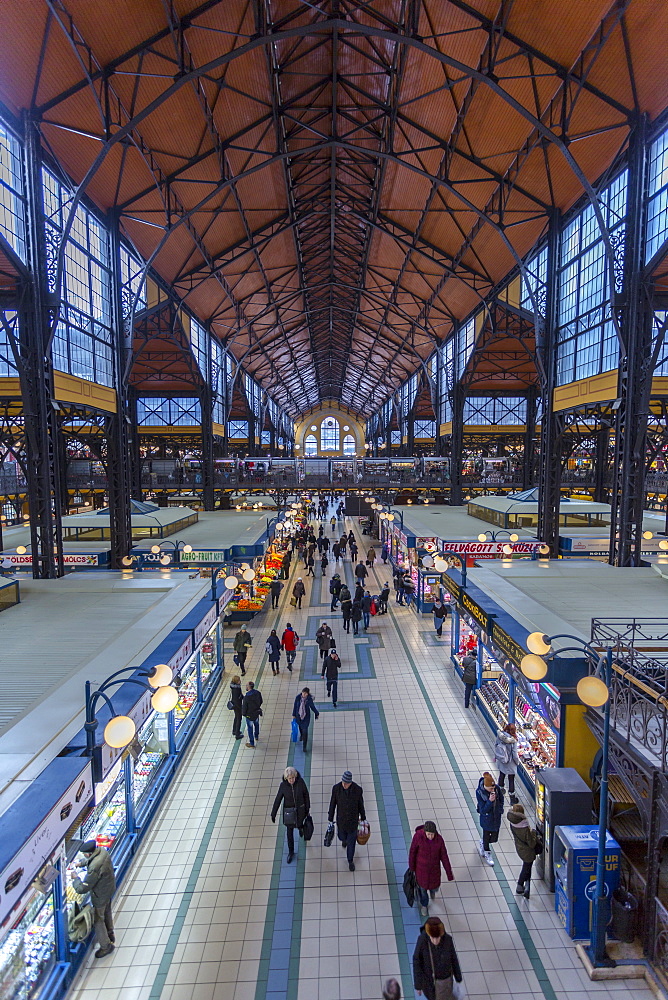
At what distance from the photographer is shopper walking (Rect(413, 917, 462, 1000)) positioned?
4770 mm

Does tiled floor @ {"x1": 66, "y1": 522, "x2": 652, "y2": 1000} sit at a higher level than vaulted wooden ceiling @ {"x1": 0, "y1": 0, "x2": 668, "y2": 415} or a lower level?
lower

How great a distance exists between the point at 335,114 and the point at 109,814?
74.9 ft

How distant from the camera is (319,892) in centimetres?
671

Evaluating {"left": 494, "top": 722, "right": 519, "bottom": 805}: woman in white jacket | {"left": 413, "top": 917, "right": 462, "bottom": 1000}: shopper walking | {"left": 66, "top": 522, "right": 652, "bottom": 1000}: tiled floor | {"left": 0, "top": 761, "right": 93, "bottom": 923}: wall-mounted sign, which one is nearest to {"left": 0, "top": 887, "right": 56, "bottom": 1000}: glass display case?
{"left": 0, "top": 761, "right": 93, "bottom": 923}: wall-mounted sign

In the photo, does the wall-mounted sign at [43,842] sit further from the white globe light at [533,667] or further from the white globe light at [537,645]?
the white globe light at [537,645]

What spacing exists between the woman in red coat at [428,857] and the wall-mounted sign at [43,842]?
3.61m

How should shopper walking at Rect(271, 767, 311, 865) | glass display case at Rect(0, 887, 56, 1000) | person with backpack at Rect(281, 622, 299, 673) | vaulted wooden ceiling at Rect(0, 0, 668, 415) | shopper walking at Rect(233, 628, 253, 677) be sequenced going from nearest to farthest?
glass display case at Rect(0, 887, 56, 1000) → shopper walking at Rect(271, 767, 311, 865) → vaulted wooden ceiling at Rect(0, 0, 668, 415) → shopper walking at Rect(233, 628, 253, 677) → person with backpack at Rect(281, 622, 299, 673)

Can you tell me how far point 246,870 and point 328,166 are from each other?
27.0 meters

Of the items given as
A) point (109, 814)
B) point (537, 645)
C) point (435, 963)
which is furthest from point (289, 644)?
point (435, 963)

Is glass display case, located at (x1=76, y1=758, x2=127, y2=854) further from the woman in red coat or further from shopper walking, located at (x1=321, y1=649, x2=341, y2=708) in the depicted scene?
shopper walking, located at (x1=321, y1=649, x2=341, y2=708)

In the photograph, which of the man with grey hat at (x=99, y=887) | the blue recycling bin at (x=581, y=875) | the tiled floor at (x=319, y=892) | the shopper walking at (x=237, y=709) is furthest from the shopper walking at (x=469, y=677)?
the man with grey hat at (x=99, y=887)

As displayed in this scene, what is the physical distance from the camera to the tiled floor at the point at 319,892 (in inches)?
219

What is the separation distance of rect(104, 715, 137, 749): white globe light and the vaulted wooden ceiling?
13.3 metres

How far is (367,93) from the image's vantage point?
63.9 feet
